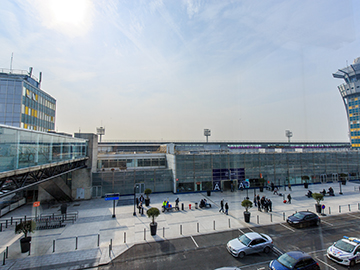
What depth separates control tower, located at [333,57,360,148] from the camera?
73500 millimetres

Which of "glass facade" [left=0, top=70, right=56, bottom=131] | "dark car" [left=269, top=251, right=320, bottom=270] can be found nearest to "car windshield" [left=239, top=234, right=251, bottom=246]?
"dark car" [left=269, top=251, right=320, bottom=270]

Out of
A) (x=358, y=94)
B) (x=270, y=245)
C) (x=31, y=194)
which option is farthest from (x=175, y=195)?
(x=358, y=94)

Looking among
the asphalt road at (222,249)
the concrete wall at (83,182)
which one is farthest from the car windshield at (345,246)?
the concrete wall at (83,182)

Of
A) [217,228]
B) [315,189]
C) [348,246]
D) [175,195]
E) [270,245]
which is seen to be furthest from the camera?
[315,189]

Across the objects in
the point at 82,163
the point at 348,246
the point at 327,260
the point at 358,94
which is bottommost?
the point at 327,260

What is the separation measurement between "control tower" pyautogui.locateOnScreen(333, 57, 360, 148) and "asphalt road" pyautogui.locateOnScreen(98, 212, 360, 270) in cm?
8229

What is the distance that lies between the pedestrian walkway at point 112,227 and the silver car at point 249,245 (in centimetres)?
339

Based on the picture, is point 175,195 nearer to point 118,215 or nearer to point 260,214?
point 118,215

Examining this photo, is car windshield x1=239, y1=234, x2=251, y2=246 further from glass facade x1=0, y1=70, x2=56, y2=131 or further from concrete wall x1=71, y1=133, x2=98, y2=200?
glass facade x1=0, y1=70, x2=56, y2=131

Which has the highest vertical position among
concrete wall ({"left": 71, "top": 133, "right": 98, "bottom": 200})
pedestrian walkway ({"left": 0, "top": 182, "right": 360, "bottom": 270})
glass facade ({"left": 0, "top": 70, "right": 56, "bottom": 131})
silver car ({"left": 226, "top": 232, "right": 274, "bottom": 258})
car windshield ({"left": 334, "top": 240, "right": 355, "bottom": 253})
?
glass facade ({"left": 0, "top": 70, "right": 56, "bottom": 131})

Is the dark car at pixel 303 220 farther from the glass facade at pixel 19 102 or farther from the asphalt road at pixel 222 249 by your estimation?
the glass facade at pixel 19 102

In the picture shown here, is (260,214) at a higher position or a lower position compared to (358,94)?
lower

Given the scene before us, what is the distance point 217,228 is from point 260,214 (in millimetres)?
5743

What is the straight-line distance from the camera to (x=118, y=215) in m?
18.3
